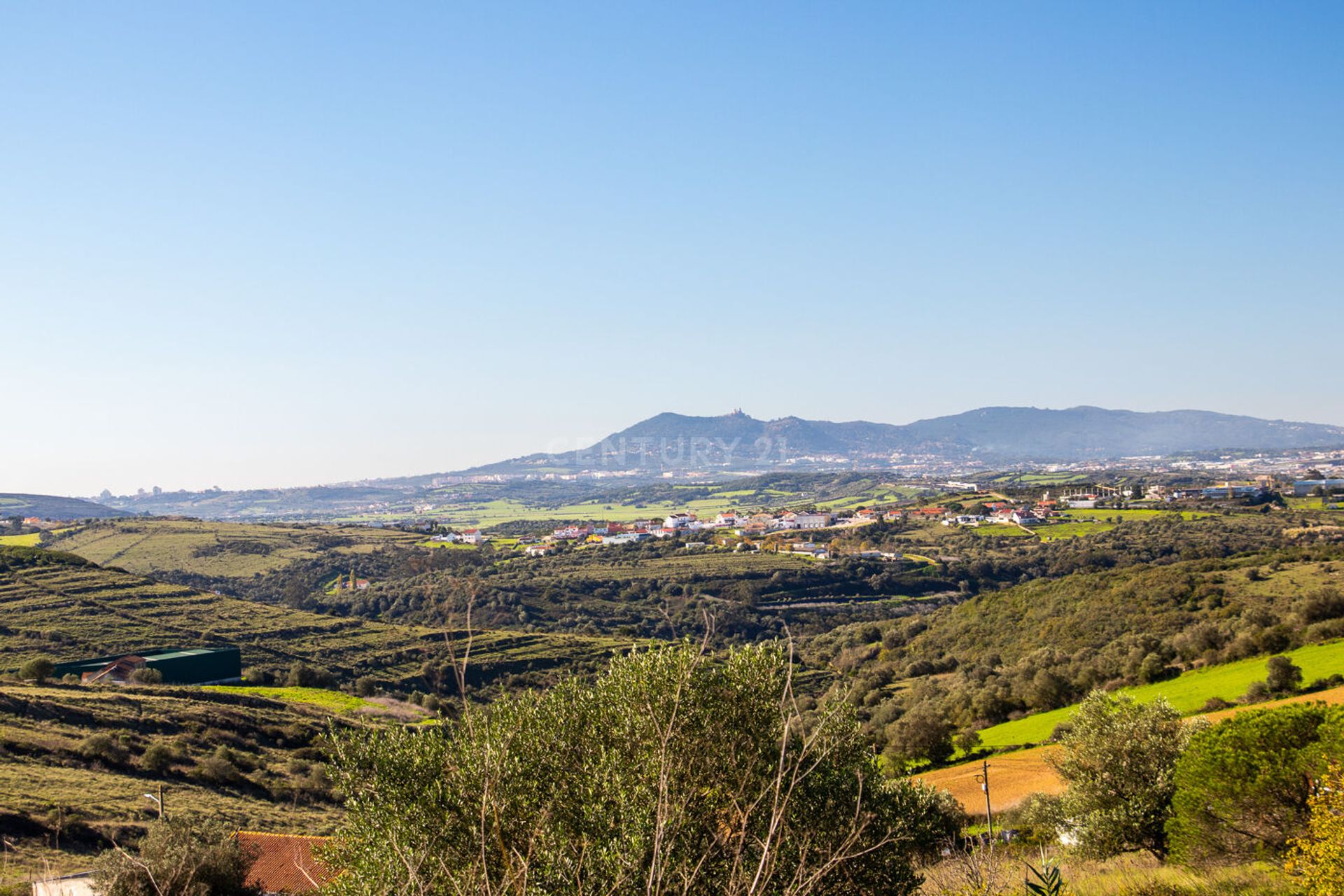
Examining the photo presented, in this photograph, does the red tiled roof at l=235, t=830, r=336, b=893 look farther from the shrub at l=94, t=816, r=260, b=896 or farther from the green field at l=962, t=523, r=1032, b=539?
the green field at l=962, t=523, r=1032, b=539

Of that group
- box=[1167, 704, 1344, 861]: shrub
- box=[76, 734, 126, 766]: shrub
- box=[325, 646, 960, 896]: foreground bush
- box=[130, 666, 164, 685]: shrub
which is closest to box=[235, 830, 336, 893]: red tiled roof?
box=[325, 646, 960, 896]: foreground bush

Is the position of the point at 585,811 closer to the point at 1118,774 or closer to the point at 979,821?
the point at 1118,774

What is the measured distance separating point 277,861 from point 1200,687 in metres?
31.1

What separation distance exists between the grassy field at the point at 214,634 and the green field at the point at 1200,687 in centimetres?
2659

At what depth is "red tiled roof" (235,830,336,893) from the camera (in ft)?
63.5

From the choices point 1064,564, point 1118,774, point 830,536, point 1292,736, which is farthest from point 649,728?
point 830,536

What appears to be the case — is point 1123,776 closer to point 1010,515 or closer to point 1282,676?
point 1282,676

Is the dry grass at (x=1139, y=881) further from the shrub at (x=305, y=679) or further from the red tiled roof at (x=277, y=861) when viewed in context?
the shrub at (x=305, y=679)

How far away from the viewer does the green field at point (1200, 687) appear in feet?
98.2

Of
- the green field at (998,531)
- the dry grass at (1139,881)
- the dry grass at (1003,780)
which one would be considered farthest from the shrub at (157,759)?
the green field at (998,531)

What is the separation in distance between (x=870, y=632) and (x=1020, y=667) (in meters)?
20.1

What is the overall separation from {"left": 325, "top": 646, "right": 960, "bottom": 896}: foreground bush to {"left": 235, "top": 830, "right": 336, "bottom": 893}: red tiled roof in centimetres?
839

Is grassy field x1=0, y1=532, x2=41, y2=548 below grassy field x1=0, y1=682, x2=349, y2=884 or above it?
above

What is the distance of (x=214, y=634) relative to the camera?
5900 cm
